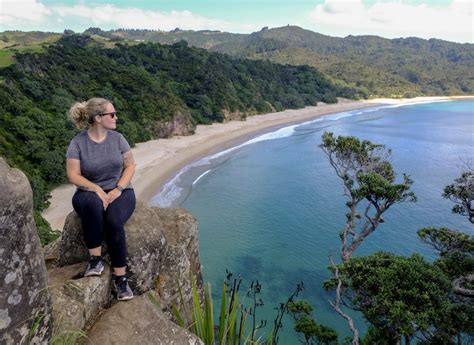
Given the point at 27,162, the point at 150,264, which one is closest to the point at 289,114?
the point at 27,162

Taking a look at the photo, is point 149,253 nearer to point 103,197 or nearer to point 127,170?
point 103,197

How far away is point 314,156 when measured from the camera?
52.2 meters

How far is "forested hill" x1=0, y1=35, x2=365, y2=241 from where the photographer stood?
107ft

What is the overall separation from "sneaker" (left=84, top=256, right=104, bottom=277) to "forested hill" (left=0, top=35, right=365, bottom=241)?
25350 millimetres

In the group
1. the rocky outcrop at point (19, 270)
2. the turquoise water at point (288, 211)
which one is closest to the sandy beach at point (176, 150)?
the turquoise water at point (288, 211)

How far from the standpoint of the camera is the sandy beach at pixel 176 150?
29913 millimetres

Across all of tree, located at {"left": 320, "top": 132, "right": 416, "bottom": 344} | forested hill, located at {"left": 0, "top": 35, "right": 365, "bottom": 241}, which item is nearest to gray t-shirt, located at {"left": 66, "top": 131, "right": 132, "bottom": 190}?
tree, located at {"left": 320, "top": 132, "right": 416, "bottom": 344}

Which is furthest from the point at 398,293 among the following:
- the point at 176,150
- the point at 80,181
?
the point at 176,150

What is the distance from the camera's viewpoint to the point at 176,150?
49.2 meters

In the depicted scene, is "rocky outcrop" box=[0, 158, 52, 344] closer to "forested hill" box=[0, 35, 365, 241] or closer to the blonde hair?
the blonde hair

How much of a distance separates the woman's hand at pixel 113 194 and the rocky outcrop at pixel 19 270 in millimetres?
1387

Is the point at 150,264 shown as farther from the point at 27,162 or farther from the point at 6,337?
the point at 27,162

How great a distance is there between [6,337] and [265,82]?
98202mm

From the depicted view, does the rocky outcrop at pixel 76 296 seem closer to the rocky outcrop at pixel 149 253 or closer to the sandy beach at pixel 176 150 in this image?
the rocky outcrop at pixel 149 253
